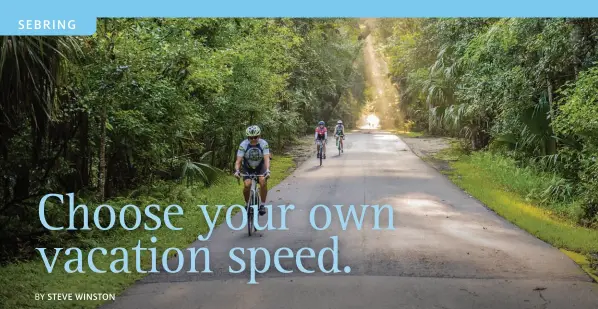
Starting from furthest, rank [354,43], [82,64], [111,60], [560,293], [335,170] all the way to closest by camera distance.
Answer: [354,43]
[335,170]
[111,60]
[82,64]
[560,293]

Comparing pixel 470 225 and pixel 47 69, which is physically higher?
pixel 47 69

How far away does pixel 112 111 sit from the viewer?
9.59 metres

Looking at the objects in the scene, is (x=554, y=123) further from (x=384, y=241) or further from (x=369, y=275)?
(x=369, y=275)

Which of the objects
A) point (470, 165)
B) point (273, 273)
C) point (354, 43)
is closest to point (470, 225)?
point (273, 273)

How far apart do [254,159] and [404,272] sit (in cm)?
341

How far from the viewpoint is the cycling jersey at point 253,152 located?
9398 mm

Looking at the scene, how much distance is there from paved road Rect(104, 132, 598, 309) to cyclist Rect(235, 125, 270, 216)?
0.80m

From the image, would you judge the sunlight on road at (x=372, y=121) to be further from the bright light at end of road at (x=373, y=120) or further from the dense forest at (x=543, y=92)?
the dense forest at (x=543, y=92)

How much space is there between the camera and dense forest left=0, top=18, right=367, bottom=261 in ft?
22.1

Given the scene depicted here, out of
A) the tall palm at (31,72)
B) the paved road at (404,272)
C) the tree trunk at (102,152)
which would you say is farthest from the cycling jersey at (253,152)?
the tall palm at (31,72)

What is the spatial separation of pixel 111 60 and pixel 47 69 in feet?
8.94

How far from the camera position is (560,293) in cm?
630

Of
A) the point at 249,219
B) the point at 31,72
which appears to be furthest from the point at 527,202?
the point at 31,72

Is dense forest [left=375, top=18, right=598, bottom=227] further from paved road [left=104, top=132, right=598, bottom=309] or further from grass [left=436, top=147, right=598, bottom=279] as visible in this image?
paved road [left=104, top=132, right=598, bottom=309]
